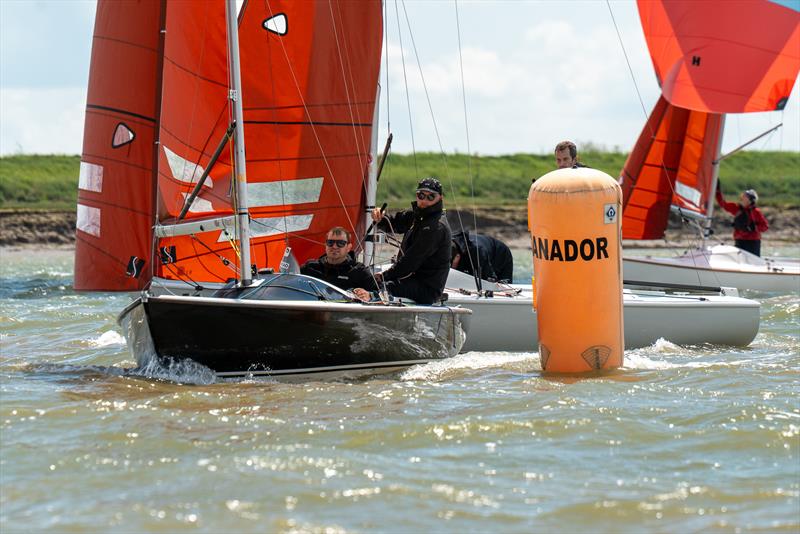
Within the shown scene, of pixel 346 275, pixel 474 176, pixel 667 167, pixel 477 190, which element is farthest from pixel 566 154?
pixel 474 176

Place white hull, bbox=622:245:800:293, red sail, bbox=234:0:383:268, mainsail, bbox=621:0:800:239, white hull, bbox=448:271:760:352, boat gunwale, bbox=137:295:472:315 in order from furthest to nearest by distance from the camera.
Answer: mainsail, bbox=621:0:800:239
white hull, bbox=622:245:800:293
red sail, bbox=234:0:383:268
white hull, bbox=448:271:760:352
boat gunwale, bbox=137:295:472:315

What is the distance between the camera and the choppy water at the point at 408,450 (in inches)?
220

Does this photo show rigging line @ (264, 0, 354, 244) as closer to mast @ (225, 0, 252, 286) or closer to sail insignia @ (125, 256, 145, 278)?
sail insignia @ (125, 256, 145, 278)

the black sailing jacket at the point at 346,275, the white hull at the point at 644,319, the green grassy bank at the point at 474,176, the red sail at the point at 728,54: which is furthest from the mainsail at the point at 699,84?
the green grassy bank at the point at 474,176

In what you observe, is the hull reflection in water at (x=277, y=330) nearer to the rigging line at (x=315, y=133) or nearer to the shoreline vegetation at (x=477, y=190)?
the rigging line at (x=315, y=133)

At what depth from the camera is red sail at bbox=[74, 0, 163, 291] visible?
41.0 feet

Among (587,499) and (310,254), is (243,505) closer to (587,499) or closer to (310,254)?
(587,499)

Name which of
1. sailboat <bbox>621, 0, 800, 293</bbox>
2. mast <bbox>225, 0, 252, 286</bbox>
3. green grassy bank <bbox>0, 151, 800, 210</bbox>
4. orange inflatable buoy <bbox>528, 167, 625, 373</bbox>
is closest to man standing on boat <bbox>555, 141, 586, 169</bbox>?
orange inflatable buoy <bbox>528, 167, 625, 373</bbox>

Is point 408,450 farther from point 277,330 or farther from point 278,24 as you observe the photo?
point 278,24

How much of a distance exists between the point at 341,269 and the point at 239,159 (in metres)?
1.23

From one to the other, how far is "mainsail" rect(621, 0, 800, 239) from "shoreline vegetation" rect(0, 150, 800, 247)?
348 inches

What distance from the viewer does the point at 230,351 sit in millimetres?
8586

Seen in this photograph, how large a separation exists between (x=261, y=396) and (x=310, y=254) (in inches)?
191

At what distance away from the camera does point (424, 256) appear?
9.71 meters
